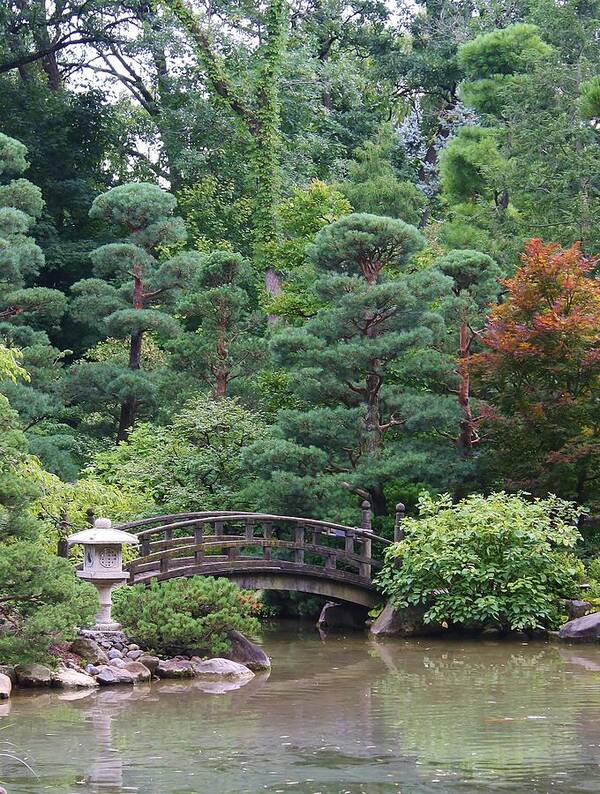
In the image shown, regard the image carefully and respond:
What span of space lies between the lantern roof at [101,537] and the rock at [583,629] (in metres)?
5.90

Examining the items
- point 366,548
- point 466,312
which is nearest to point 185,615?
point 366,548

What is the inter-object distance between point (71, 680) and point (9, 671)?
605mm

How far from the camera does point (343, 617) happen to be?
20.6 m

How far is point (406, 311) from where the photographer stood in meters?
20.8

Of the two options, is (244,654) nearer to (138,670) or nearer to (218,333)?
(138,670)

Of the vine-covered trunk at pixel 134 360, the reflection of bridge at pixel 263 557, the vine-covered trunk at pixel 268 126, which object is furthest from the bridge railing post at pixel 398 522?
the vine-covered trunk at pixel 268 126

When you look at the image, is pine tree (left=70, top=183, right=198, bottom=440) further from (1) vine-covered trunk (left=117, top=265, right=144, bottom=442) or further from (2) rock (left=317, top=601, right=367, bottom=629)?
(2) rock (left=317, top=601, right=367, bottom=629)

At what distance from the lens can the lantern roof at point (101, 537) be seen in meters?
15.0

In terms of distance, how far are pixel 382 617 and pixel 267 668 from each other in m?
4.18

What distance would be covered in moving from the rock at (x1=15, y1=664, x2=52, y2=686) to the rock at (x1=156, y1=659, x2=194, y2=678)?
139 cm

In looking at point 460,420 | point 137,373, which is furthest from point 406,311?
point 137,373

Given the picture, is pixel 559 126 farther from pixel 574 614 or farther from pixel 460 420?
pixel 574 614

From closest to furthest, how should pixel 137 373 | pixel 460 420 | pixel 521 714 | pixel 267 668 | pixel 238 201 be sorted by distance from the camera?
1. pixel 521 714
2. pixel 267 668
3. pixel 460 420
4. pixel 137 373
5. pixel 238 201

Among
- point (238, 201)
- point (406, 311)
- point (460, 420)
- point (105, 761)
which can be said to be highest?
point (238, 201)
